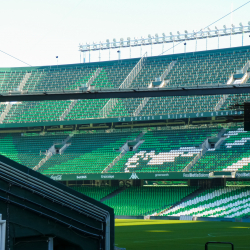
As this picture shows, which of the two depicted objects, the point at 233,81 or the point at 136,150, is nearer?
the point at 233,81

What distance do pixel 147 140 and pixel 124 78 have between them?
848 cm

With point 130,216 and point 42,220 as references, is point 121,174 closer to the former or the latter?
point 130,216

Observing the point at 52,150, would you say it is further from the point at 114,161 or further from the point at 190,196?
the point at 190,196

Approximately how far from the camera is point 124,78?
168 ft

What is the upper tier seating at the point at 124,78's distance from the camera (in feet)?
152

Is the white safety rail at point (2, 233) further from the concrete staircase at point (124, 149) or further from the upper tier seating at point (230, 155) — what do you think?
the concrete staircase at point (124, 149)

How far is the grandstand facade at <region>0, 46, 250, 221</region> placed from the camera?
41.6m

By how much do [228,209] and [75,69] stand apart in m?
26.6

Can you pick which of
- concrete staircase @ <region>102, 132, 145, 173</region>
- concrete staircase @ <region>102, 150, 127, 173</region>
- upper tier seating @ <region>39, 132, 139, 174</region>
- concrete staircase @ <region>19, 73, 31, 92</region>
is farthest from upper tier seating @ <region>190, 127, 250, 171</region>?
concrete staircase @ <region>19, 73, 31, 92</region>

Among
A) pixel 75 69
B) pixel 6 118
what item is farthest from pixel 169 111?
pixel 6 118

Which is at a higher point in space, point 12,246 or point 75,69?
point 75,69

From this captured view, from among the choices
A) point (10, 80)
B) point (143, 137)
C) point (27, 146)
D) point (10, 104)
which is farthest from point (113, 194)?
point (10, 80)

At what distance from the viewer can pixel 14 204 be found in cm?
1164

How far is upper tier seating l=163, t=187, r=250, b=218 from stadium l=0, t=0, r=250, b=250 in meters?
0.09
